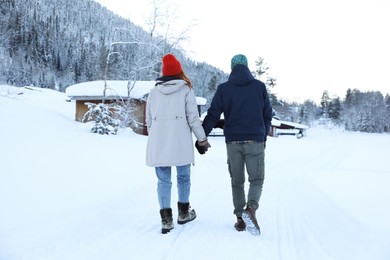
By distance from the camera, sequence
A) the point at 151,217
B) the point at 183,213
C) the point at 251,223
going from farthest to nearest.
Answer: the point at 151,217 → the point at 183,213 → the point at 251,223

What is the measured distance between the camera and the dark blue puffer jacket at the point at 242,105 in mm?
3488

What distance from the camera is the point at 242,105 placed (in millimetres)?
3516

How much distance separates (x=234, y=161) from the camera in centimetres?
357

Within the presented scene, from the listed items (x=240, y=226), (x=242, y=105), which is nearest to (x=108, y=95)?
(x=242, y=105)

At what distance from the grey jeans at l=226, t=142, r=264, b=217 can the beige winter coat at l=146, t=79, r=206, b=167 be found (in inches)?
16.5

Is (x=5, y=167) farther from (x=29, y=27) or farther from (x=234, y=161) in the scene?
(x=29, y=27)

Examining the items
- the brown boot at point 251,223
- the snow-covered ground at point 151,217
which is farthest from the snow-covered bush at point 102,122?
the brown boot at point 251,223

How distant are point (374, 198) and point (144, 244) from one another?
3835 mm

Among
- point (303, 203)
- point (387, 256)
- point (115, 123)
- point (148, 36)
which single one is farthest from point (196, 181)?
point (148, 36)

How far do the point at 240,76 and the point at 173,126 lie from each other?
0.93 m

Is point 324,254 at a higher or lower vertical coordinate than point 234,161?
lower

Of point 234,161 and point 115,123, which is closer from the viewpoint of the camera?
point 234,161

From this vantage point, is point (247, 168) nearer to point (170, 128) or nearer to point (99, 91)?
point (170, 128)

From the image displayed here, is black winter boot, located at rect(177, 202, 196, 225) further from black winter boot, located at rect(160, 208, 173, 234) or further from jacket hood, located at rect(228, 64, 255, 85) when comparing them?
jacket hood, located at rect(228, 64, 255, 85)
